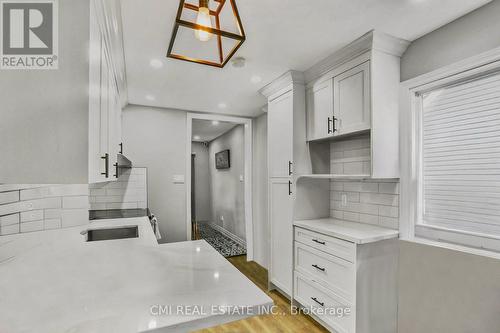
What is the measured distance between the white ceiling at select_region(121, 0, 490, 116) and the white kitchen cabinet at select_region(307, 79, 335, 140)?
0.25m

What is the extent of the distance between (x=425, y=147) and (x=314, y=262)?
133cm

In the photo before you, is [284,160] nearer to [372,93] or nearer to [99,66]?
[372,93]

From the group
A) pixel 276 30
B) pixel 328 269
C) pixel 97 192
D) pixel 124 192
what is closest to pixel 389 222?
pixel 328 269

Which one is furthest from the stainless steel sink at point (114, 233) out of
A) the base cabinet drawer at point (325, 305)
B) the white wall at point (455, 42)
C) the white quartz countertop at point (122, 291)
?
the white wall at point (455, 42)

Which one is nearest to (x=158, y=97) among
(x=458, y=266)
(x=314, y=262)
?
(x=314, y=262)

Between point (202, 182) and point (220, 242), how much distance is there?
2453 millimetres

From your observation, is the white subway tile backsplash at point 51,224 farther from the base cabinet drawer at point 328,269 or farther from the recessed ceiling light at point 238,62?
the base cabinet drawer at point 328,269

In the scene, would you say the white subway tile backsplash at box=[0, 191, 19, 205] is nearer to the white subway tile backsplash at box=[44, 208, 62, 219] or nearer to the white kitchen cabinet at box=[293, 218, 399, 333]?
the white subway tile backsplash at box=[44, 208, 62, 219]

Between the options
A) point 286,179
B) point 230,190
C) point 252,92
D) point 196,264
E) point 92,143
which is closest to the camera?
point 196,264

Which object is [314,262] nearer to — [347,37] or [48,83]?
[347,37]

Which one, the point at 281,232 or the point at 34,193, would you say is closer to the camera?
the point at 34,193

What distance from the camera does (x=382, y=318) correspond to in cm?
194

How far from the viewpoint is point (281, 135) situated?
269 centimetres

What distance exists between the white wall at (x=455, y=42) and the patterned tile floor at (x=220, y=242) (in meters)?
3.59
